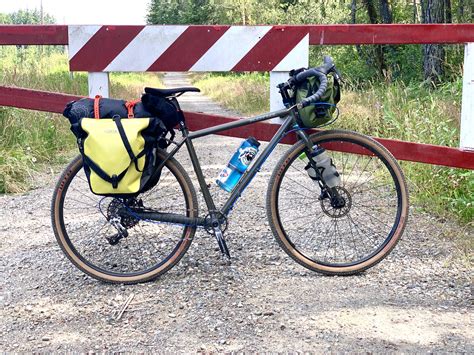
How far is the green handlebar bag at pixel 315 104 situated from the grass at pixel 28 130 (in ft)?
11.8

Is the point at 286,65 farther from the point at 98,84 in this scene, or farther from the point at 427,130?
the point at 427,130

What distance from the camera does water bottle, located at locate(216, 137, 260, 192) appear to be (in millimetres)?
3605

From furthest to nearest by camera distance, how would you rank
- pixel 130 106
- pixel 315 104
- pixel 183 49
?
Result: pixel 183 49, pixel 315 104, pixel 130 106

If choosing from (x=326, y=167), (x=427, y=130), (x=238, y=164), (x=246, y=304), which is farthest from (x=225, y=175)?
(x=427, y=130)

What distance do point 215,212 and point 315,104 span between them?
90 cm

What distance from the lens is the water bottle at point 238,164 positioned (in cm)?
361

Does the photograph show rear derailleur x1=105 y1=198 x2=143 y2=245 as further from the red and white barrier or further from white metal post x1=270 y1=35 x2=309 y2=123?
white metal post x1=270 y1=35 x2=309 y2=123

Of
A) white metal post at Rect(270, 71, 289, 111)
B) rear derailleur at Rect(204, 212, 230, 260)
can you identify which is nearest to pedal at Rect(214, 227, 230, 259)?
rear derailleur at Rect(204, 212, 230, 260)

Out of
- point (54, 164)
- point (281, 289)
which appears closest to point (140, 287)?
point (281, 289)

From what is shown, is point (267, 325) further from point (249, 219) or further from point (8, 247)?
point (8, 247)

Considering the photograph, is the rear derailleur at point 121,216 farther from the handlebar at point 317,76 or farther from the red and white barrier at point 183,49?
the handlebar at point 317,76

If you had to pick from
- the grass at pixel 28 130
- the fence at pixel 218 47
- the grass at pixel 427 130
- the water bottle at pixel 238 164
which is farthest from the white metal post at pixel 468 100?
the grass at pixel 28 130

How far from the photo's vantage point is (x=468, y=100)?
158 inches

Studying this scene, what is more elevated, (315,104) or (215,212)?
(315,104)
